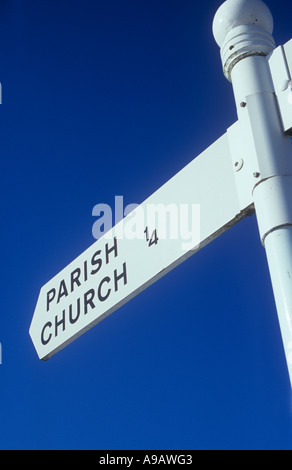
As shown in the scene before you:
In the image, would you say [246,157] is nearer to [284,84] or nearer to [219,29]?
[284,84]

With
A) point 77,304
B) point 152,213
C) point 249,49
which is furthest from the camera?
point 77,304

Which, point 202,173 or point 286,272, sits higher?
point 202,173

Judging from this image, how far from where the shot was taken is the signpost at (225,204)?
133 centimetres

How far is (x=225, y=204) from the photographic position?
1.47 meters

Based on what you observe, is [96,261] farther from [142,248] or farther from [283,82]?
[283,82]

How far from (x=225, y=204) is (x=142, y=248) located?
38 cm

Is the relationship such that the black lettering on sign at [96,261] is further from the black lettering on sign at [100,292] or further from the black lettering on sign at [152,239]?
the black lettering on sign at [152,239]

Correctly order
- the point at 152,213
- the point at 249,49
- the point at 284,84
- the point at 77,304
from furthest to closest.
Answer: the point at 77,304 → the point at 152,213 → the point at 249,49 → the point at 284,84

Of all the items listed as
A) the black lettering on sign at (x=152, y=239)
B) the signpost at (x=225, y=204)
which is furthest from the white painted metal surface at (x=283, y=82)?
the black lettering on sign at (x=152, y=239)

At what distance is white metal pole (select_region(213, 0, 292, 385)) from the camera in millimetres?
1254

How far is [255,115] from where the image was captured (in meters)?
1.43

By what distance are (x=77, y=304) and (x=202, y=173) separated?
0.67 meters

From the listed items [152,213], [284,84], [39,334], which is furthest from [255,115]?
[39,334]

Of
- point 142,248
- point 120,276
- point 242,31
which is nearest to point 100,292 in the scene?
point 120,276
